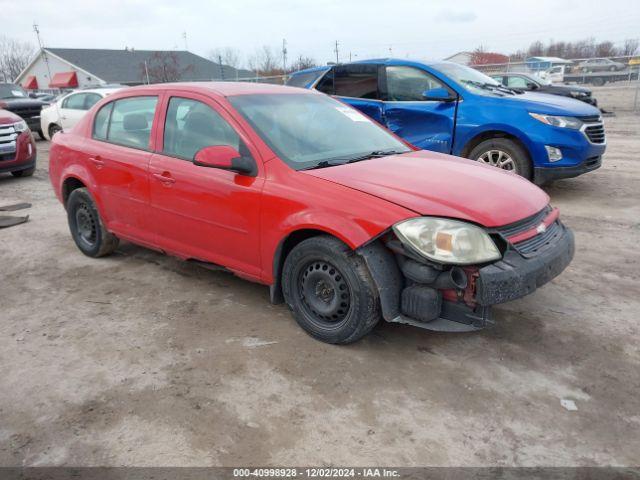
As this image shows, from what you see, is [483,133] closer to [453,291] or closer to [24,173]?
[453,291]

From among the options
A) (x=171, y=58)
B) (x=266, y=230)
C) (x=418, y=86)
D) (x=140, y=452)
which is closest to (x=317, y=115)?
(x=266, y=230)

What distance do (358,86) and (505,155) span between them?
93.2 inches

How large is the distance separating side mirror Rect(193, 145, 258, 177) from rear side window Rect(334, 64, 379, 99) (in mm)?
4265

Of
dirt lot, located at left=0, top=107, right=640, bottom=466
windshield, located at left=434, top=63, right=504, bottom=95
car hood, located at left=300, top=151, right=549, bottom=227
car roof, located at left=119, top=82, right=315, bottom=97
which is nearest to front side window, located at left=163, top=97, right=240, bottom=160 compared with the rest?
car roof, located at left=119, top=82, right=315, bottom=97

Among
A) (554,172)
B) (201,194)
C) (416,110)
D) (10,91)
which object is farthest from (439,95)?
(10,91)

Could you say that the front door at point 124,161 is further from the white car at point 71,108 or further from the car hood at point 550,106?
the white car at point 71,108

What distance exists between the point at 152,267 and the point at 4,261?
63.7 inches

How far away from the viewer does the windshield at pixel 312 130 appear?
3494mm

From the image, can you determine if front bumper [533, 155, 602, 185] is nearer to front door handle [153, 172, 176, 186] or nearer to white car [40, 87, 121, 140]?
front door handle [153, 172, 176, 186]

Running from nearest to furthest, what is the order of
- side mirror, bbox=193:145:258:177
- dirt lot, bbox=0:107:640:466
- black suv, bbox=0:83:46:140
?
dirt lot, bbox=0:107:640:466 < side mirror, bbox=193:145:258:177 < black suv, bbox=0:83:46:140

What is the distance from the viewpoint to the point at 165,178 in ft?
12.8

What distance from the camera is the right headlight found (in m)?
2.80

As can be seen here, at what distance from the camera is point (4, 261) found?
5090mm

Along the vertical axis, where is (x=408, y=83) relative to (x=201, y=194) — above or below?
above
